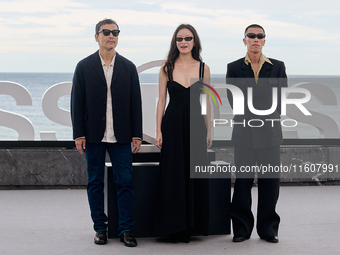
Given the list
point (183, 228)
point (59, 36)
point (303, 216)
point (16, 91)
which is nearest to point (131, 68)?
point (183, 228)

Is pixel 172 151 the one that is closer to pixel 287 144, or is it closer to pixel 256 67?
pixel 256 67

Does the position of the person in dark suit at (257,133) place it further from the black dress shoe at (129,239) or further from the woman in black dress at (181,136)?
the black dress shoe at (129,239)

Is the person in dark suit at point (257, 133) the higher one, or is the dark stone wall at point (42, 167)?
the person in dark suit at point (257, 133)

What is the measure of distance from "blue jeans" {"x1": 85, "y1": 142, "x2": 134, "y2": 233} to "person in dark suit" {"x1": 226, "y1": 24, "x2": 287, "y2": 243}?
0.85m

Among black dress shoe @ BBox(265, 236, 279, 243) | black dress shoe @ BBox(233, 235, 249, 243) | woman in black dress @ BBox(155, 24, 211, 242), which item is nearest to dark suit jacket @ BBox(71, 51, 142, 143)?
woman in black dress @ BBox(155, 24, 211, 242)

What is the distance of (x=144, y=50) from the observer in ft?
160

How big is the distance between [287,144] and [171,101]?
355 centimetres

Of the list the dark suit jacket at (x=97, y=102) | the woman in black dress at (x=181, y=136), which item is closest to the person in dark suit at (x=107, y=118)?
the dark suit jacket at (x=97, y=102)

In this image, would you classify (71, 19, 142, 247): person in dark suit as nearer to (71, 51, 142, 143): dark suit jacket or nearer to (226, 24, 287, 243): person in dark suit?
(71, 51, 142, 143): dark suit jacket

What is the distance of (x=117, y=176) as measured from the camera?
4.23 meters

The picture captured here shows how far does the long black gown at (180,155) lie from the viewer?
4191 mm

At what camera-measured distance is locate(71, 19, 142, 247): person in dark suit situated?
13.6 feet

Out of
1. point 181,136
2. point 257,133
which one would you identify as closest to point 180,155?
point 181,136

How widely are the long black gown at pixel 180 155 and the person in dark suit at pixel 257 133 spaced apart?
0.30 meters
